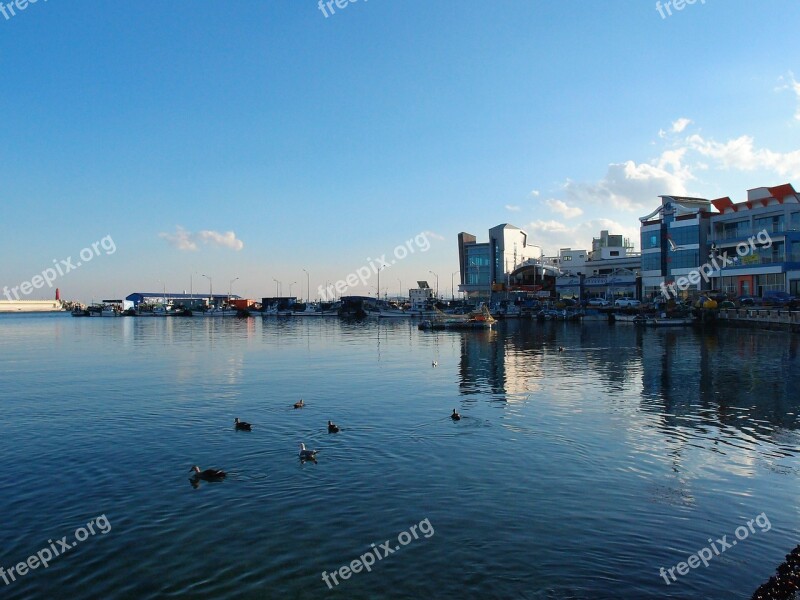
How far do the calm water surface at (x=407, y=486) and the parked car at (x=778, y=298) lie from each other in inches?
2213

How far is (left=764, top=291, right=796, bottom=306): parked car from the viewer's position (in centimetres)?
8501

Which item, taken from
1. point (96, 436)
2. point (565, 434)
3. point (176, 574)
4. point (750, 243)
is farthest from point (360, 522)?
point (750, 243)

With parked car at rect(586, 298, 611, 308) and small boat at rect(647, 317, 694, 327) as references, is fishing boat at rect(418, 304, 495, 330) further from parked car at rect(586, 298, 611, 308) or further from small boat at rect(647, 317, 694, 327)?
parked car at rect(586, 298, 611, 308)

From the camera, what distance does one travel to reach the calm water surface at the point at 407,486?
40.3 ft

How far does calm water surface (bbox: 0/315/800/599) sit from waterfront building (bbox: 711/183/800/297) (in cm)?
6477

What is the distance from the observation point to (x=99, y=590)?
461 inches

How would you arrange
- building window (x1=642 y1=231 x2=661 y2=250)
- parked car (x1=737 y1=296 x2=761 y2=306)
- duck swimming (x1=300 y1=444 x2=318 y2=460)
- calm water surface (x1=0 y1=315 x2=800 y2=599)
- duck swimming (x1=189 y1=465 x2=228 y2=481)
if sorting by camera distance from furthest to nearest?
1. building window (x1=642 y1=231 x2=661 y2=250)
2. parked car (x1=737 y1=296 x2=761 y2=306)
3. duck swimming (x1=300 y1=444 x2=318 y2=460)
4. duck swimming (x1=189 y1=465 x2=228 y2=481)
5. calm water surface (x1=0 y1=315 x2=800 y2=599)

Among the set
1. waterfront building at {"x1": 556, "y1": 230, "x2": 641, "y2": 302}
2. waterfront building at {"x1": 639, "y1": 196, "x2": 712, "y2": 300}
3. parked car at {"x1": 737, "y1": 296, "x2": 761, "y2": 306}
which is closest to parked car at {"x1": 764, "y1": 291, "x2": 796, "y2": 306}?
parked car at {"x1": 737, "y1": 296, "x2": 761, "y2": 306}

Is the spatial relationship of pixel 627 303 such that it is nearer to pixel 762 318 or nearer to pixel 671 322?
pixel 671 322

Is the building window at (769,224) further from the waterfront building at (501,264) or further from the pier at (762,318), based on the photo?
the waterfront building at (501,264)

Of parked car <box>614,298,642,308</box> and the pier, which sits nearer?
the pier

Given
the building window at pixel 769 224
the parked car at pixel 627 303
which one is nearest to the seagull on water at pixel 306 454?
the building window at pixel 769 224

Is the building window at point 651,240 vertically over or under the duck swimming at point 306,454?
over

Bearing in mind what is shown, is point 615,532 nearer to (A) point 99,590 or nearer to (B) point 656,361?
(A) point 99,590
